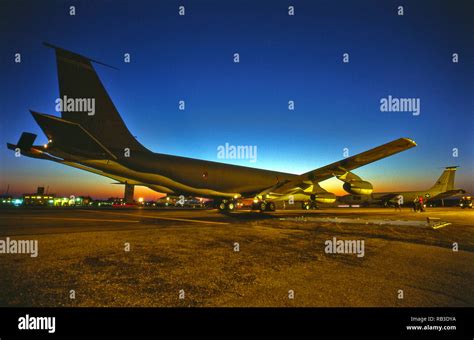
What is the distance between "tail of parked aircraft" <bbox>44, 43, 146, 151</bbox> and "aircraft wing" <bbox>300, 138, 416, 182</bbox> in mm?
13693

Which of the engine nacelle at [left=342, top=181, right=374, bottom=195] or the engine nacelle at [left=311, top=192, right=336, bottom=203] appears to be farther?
the engine nacelle at [left=311, top=192, right=336, bottom=203]

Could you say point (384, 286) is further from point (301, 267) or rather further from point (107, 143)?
point (107, 143)

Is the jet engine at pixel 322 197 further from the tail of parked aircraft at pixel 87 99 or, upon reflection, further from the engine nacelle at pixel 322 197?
the tail of parked aircraft at pixel 87 99

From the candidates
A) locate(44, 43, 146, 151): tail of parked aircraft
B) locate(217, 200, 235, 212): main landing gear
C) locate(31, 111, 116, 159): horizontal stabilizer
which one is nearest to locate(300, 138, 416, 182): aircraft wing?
locate(217, 200, 235, 212): main landing gear

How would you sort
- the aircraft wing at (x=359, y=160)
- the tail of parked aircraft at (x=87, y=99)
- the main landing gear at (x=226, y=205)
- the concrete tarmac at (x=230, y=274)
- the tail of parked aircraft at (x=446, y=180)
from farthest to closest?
the tail of parked aircraft at (x=446, y=180) < the main landing gear at (x=226, y=205) < the aircraft wing at (x=359, y=160) < the tail of parked aircraft at (x=87, y=99) < the concrete tarmac at (x=230, y=274)

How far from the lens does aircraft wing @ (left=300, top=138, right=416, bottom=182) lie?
1789 cm

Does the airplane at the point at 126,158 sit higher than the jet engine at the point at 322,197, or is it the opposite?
the airplane at the point at 126,158

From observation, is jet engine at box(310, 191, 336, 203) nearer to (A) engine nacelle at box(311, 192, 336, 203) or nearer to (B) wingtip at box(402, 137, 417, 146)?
(A) engine nacelle at box(311, 192, 336, 203)

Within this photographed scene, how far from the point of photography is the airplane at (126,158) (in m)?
14.6

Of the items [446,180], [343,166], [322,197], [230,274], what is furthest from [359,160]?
[446,180]

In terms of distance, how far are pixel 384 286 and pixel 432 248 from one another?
16.0 feet

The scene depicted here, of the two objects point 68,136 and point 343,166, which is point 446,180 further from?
point 68,136

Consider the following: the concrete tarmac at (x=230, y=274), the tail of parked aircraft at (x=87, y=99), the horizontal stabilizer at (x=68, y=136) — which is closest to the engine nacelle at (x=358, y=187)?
the concrete tarmac at (x=230, y=274)

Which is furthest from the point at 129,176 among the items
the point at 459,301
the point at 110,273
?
the point at 459,301
